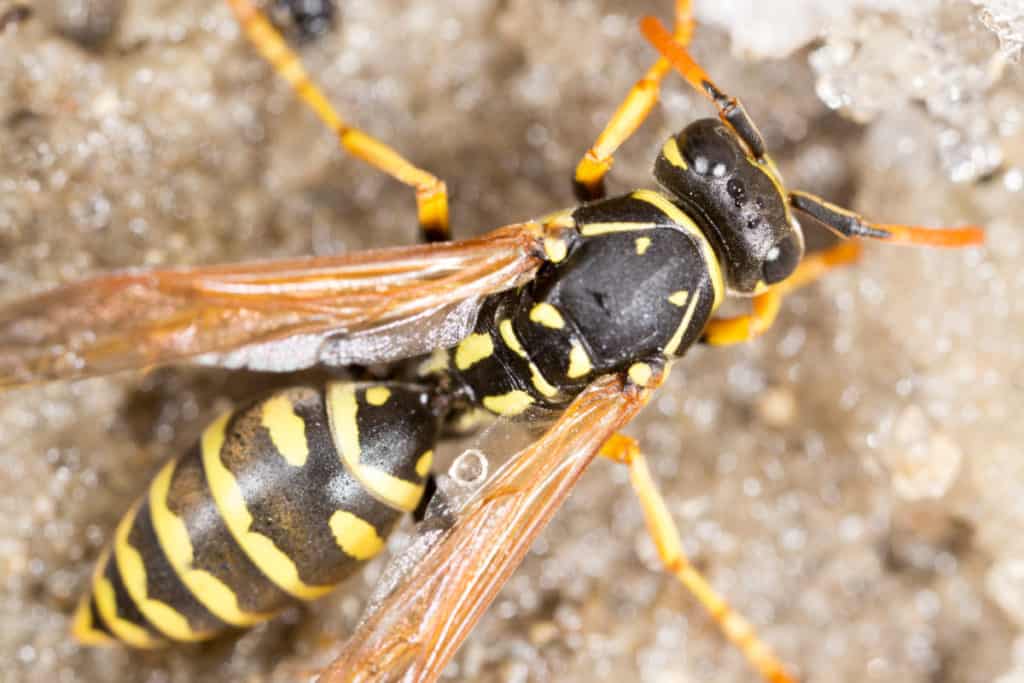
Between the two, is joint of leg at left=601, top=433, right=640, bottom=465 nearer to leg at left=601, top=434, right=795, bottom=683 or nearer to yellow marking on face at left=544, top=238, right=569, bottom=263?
leg at left=601, top=434, right=795, bottom=683

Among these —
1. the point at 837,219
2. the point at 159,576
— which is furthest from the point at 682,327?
the point at 159,576

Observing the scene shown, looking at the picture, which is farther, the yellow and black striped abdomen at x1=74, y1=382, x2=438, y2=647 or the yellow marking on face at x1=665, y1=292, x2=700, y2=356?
the yellow marking on face at x1=665, y1=292, x2=700, y2=356

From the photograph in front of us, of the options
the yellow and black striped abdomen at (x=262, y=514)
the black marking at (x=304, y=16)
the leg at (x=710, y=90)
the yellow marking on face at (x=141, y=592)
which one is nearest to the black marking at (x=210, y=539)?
the yellow and black striped abdomen at (x=262, y=514)

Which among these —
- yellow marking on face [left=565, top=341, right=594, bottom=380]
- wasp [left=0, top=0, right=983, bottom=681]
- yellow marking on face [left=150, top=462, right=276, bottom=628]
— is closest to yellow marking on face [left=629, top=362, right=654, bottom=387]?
wasp [left=0, top=0, right=983, bottom=681]

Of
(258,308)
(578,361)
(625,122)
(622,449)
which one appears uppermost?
(258,308)

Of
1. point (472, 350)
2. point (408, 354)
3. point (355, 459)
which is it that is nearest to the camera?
point (355, 459)

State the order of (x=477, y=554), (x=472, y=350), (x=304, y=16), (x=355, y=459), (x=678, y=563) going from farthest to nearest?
(x=304, y=16) → (x=678, y=563) → (x=472, y=350) → (x=355, y=459) → (x=477, y=554)

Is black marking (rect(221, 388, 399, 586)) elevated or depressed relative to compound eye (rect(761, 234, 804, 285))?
elevated

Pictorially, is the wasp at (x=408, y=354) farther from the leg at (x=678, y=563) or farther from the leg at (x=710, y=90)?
the leg at (x=678, y=563)

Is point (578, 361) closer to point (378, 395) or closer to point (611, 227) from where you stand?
point (611, 227)
